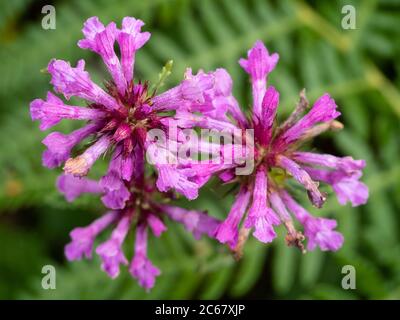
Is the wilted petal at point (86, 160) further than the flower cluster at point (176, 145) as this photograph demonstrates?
No

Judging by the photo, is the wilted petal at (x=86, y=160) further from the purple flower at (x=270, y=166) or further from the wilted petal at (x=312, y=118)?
the wilted petal at (x=312, y=118)

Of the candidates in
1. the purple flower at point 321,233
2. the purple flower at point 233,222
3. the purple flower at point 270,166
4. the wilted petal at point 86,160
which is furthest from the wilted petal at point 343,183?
the wilted petal at point 86,160

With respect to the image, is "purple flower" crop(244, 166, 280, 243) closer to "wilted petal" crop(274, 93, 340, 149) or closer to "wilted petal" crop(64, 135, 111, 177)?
"wilted petal" crop(274, 93, 340, 149)

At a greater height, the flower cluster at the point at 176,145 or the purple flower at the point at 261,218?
the flower cluster at the point at 176,145

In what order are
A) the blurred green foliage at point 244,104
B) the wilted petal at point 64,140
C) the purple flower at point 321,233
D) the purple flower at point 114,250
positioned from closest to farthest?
the wilted petal at point 64,140 < the purple flower at point 321,233 < the purple flower at point 114,250 < the blurred green foliage at point 244,104

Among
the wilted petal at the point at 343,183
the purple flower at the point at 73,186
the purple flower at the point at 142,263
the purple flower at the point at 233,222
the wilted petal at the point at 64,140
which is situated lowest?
the purple flower at the point at 142,263
